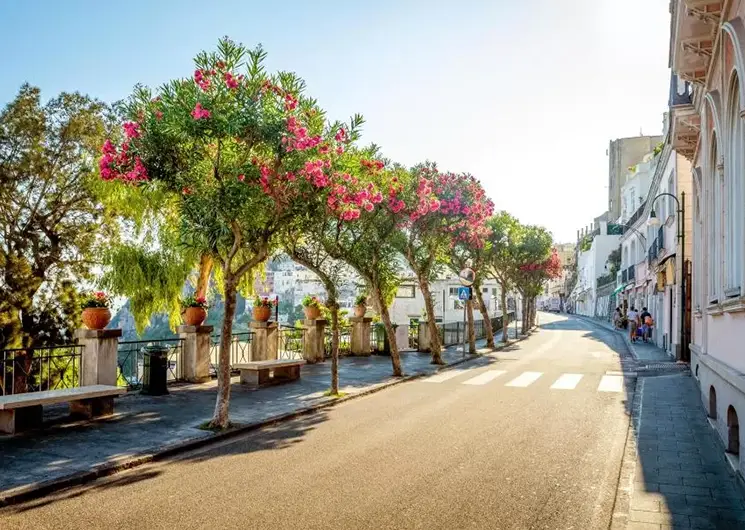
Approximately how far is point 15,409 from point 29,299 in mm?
10345

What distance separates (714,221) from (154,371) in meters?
11.2

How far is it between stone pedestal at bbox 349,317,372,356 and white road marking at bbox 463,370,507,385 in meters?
6.26

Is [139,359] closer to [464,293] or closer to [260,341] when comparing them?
[260,341]

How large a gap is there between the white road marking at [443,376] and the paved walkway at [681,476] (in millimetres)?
6055

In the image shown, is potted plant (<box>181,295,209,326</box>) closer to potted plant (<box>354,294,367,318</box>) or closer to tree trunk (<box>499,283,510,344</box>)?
potted plant (<box>354,294,367,318</box>)

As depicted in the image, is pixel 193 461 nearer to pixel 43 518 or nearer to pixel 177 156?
pixel 43 518

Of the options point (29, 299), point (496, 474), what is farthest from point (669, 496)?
point (29, 299)

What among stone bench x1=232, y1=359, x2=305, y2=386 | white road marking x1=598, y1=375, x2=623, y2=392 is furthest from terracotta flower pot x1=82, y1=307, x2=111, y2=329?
white road marking x1=598, y1=375, x2=623, y2=392

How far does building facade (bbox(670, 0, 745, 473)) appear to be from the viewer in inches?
293

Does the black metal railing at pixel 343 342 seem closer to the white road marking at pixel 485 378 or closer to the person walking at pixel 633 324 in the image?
the white road marking at pixel 485 378

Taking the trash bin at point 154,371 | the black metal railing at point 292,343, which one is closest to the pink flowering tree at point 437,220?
the black metal railing at point 292,343

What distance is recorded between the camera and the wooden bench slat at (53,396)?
875 cm

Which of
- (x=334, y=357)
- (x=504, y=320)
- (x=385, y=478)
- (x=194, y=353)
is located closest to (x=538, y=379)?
(x=334, y=357)

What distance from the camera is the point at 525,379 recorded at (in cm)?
1678
